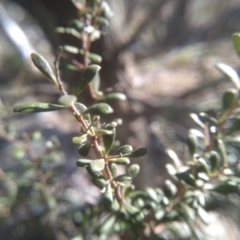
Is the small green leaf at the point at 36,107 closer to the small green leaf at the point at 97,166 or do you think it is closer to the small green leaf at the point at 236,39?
the small green leaf at the point at 97,166

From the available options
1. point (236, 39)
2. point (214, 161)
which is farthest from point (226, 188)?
point (236, 39)

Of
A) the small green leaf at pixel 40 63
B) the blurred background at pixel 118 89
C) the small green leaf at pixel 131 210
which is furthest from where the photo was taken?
the blurred background at pixel 118 89

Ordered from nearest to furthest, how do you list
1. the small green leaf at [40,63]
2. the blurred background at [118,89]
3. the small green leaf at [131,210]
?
the small green leaf at [40,63] → the small green leaf at [131,210] → the blurred background at [118,89]

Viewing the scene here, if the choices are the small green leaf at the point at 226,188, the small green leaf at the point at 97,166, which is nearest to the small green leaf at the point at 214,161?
the small green leaf at the point at 226,188

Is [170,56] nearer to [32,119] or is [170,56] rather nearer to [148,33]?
[148,33]

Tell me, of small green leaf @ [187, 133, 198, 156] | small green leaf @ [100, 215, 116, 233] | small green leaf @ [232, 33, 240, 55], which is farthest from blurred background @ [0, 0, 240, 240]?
small green leaf @ [232, 33, 240, 55]

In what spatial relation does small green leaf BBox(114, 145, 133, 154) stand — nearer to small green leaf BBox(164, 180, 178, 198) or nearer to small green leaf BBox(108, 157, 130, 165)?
small green leaf BBox(108, 157, 130, 165)

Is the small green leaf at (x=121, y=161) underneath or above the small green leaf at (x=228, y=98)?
above

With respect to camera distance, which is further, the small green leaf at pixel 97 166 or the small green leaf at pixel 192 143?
the small green leaf at pixel 192 143

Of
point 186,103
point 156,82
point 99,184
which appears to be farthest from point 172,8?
point 99,184
